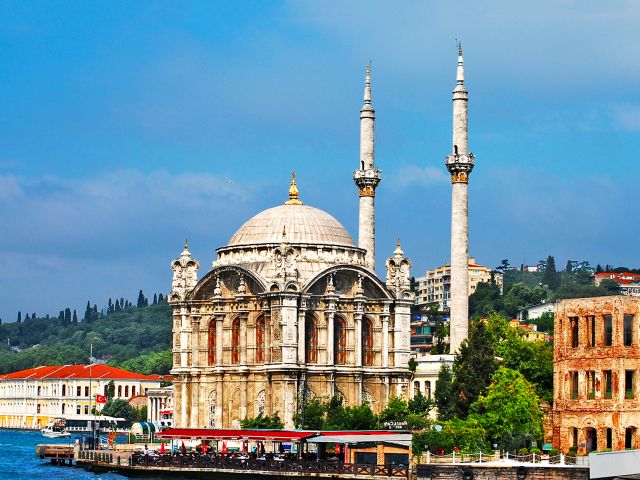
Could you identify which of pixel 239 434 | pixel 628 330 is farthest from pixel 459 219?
pixel 628 330

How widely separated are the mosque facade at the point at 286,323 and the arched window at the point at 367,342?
59mm

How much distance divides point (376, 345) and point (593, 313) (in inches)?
996

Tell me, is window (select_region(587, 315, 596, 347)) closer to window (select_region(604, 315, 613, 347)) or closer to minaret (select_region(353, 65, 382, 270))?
window (select_region(604, 315, 613, 347))

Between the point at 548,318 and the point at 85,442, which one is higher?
the point at 548,318

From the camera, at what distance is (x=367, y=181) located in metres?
107

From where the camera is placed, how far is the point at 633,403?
243ft

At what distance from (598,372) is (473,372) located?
15.1 m

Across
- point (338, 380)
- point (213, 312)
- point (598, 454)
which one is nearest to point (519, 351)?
point (338, 380)

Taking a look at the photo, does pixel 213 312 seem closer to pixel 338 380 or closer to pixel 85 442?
pixel 338 380

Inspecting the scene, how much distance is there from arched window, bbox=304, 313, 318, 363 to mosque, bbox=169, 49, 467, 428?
0.06 metres

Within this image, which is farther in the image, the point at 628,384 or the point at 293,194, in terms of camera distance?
the point at 293,194

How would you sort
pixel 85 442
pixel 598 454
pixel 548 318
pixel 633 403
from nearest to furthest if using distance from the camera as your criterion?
1. pixel 598 454
2. pixel 633 403
3. pixel 85 442
4. pixel 548 318

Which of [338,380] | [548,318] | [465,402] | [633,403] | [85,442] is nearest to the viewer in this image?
[633,403]

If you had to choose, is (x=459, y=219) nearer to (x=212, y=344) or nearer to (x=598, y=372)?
A: (x=212, y=344)
